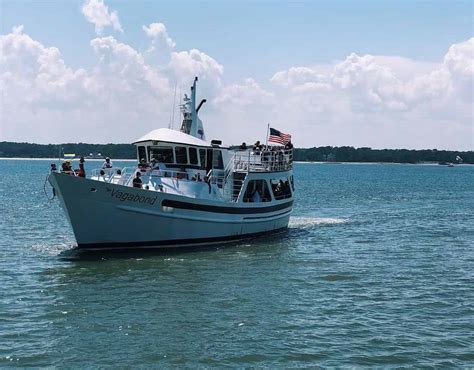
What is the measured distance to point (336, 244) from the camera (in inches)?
1255

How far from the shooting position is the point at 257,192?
33.1 meters

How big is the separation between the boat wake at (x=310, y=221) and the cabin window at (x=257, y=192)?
6250 millimetres

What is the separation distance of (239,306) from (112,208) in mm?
9574

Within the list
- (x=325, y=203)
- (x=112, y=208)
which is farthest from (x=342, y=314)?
(x=325, y=203)

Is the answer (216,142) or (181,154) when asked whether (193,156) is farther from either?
(216,142)

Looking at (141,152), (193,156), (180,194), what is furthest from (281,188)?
(180,194)

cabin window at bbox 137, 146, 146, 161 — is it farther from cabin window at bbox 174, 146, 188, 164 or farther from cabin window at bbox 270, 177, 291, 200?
cabin window at bbox 270, 177, 291, 200

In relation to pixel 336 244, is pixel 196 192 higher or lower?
higher

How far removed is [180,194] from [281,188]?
30.3 feet

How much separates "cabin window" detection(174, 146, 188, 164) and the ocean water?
15.7 feet

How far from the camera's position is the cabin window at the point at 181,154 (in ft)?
99.8

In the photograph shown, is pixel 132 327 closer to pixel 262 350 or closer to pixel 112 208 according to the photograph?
pixel 262 350

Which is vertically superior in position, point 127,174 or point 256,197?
point 127,174

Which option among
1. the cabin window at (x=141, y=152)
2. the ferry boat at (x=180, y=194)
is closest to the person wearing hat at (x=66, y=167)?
the ferry boat at (x=180, y=194)
